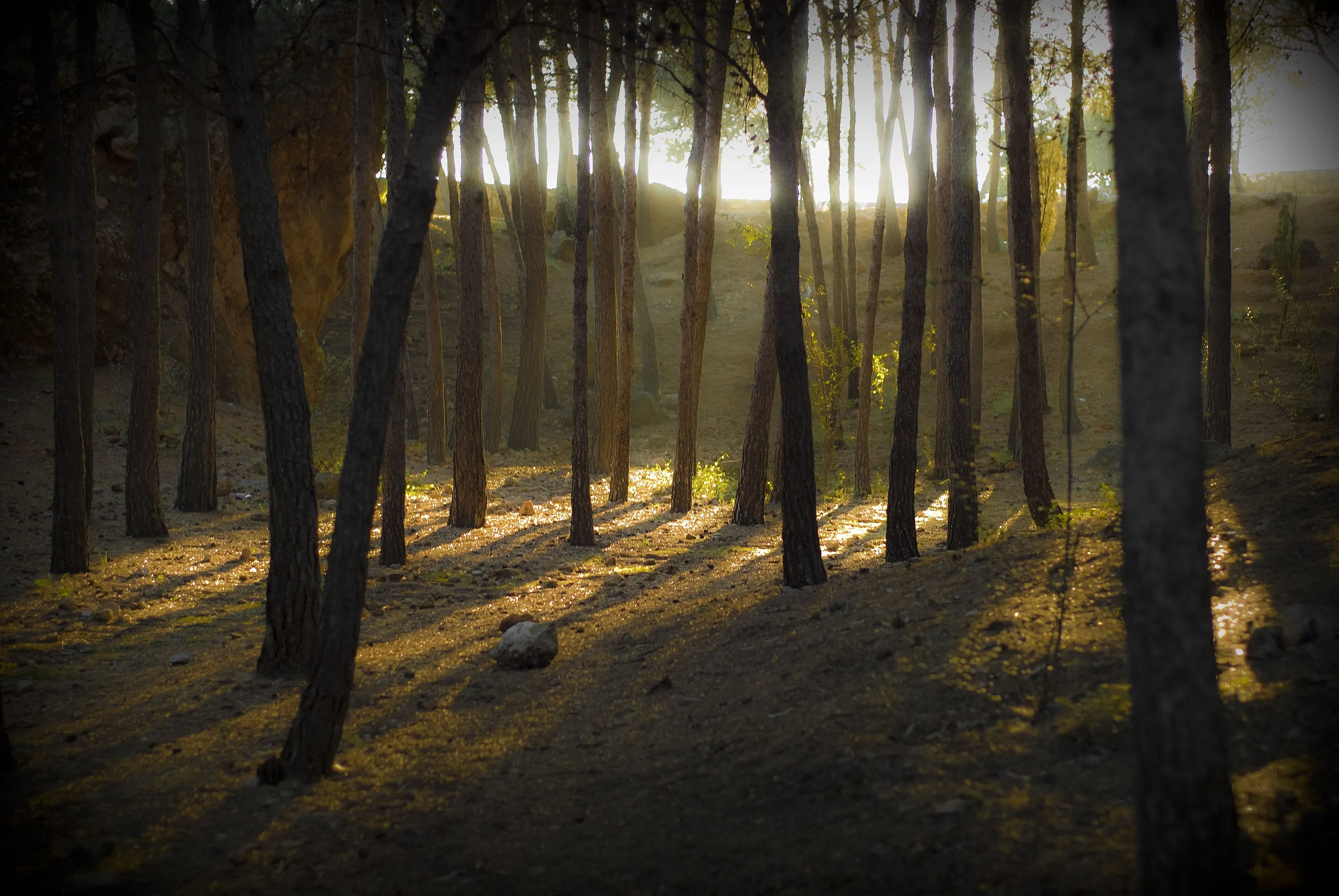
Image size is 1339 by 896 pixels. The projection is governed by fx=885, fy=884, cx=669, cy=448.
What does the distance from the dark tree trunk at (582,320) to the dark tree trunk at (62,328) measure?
5264 mm

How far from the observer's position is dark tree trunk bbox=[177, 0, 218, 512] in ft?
38.4

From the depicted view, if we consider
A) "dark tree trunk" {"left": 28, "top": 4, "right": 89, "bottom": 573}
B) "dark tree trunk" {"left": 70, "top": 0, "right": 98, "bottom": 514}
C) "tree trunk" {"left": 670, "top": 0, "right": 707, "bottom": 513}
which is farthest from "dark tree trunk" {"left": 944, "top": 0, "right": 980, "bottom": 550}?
"dark tree trunk" {"left": 70, "top": 0, "right": 98, "bottom": 514}

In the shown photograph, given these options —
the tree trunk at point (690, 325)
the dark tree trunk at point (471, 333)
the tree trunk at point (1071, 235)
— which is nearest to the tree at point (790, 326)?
the tree trunk at point (1071, 235)

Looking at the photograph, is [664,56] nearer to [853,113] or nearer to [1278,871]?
[853,113]

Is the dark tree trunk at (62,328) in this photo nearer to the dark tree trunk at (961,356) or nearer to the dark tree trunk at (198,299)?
the dark tree trunk at (198,299)

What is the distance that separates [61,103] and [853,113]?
51.6 ft

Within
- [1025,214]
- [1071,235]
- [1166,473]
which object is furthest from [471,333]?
[1166,473]

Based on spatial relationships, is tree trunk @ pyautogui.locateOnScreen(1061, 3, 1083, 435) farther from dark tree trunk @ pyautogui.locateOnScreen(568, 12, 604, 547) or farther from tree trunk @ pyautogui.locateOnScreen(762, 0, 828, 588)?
dark tree trunk @ pyautogui.locateOnScreen(568, 12, 604, 547)

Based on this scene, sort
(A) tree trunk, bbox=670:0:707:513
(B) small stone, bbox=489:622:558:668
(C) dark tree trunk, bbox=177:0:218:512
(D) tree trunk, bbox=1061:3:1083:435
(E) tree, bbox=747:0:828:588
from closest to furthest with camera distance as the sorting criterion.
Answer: (D) tree trunk, bbox=1061:3:1083:435
(B) small stone, bbox=489:622:558:668
(E) tree, bbox=747:0:828:588
(C) dark tree trunk, bbox=177:0:218:512
(A) tree trunk, bbox=670:0:707:513

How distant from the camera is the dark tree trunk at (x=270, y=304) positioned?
6.01m

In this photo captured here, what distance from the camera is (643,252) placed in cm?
3594

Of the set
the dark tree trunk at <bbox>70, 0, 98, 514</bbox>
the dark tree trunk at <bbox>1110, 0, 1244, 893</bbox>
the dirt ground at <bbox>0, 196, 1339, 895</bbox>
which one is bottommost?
the dirt ground at <bbox>0, 196, 1339, 895</bbox>

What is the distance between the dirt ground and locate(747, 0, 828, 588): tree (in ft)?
1.70

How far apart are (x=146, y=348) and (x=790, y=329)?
856cm
